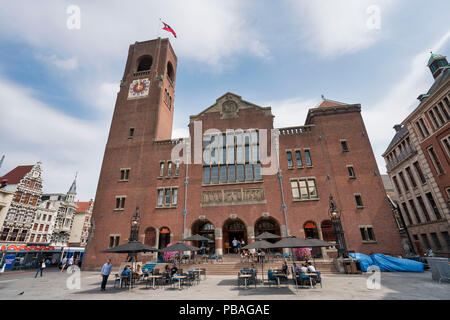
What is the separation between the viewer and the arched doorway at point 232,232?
26156 mm

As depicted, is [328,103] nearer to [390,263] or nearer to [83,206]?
[390,263]

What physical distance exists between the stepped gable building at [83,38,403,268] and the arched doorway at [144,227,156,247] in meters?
0.20

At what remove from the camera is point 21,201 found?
1711 inches

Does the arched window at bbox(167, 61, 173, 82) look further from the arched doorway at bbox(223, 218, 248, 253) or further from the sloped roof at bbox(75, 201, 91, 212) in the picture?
the sloped roof at bbox(75, 201, 91, 212)

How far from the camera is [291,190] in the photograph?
25.8 meters

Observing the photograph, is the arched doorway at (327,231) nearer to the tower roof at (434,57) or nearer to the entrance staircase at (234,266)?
the entrance staircase at (234,266)

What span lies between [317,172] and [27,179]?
56.1 meters

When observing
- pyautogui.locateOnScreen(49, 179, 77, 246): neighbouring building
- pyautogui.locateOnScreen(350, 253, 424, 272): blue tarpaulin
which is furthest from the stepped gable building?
pyautogui.locateOnScreen(49, 179, 77, 246): neighbouring building

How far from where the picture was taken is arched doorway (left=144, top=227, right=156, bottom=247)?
87.8 feet

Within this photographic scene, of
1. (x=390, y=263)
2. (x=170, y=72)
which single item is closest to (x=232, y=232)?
(x=390, y=263)

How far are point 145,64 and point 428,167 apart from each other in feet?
154

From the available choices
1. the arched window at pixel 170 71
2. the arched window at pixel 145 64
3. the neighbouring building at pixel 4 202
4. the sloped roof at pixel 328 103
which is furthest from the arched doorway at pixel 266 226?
the neighbouring building at pixel 4 202
